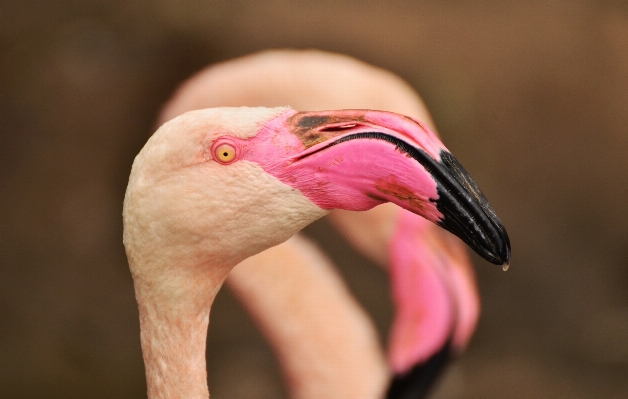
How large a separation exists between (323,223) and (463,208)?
817 mm

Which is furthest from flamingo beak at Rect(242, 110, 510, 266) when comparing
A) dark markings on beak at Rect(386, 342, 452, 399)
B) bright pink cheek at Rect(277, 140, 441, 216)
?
dark markings on beak at Rect(386, 342, 452, 399)

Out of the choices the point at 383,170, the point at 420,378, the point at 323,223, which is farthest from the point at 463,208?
the point at 420,378

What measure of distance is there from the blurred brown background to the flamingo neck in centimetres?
64

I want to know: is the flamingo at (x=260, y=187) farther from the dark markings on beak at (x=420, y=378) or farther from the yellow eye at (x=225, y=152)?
the dark markings on beak at (x=420, y=378)

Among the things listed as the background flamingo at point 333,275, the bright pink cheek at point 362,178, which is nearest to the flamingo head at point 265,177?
the bright pink cheek at point 362,178

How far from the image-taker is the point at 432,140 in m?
0.69

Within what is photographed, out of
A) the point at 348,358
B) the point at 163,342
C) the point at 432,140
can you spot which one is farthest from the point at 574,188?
the point at 163,342

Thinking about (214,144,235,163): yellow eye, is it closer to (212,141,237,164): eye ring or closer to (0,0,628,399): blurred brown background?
(212,141,237,164): eye ring

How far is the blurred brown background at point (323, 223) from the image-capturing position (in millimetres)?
1369

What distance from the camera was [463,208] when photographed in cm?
67

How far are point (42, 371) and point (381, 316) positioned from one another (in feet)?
2.89

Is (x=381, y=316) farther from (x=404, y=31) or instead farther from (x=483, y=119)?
(x=404, y=31)

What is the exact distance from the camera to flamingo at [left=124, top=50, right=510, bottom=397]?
68 cm

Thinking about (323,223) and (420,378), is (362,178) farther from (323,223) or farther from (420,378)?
(420,378)
